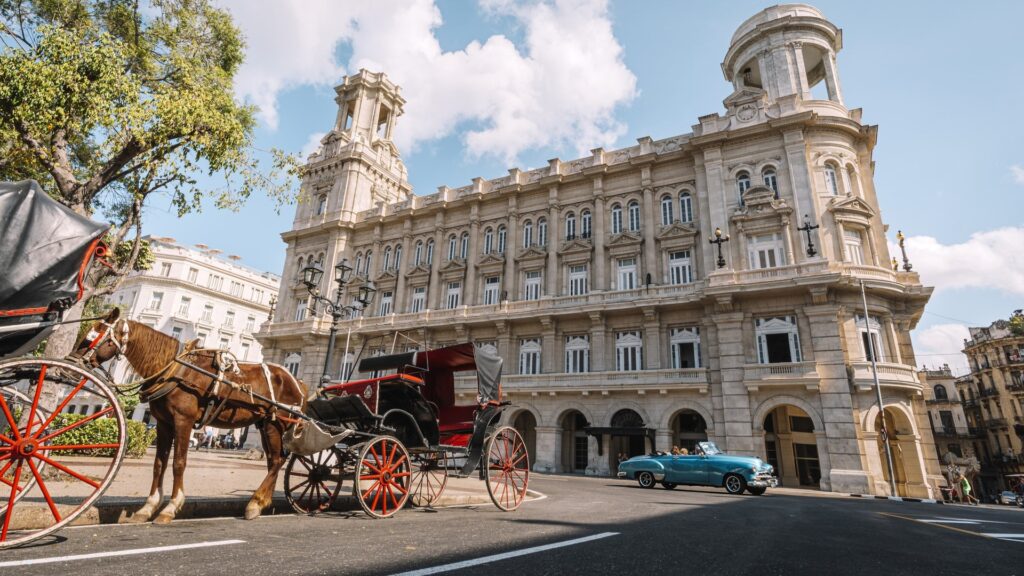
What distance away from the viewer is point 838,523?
796cm

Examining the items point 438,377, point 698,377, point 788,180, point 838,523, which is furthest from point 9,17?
point 788,180

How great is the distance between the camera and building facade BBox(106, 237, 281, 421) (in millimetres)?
45562

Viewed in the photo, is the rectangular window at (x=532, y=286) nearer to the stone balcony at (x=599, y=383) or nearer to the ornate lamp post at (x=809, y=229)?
the stone balcony at (x=599, y=383)

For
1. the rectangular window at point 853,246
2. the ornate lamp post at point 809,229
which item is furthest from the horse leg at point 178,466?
the rectangular window at point 853,246

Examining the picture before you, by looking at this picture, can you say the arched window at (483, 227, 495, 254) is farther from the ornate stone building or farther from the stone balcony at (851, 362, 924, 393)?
the stone balcony at (851, 362, 924, 393)

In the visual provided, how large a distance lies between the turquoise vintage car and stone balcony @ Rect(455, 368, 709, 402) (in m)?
5.51

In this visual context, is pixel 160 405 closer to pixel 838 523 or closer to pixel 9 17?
pixel 838 523

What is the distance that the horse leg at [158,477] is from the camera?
529 cm

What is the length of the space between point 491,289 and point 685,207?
12571mm

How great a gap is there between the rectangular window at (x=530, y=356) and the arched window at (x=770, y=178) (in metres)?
14.7

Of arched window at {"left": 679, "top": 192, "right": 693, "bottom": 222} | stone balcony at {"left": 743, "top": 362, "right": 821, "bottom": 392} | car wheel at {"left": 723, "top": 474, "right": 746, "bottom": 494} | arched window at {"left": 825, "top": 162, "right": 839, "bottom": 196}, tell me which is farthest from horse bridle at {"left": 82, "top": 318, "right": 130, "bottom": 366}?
arched window at {"left": 825, "top": 162, "right": 839, "bottom": 196}

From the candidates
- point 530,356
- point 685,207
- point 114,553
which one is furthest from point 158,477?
point 685,207

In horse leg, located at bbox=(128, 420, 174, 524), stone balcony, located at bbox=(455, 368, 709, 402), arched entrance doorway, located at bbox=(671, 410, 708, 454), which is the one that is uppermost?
stone balcony, located at bbox=(455, 368, 709, 402)

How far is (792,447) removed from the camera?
74.6 ft
